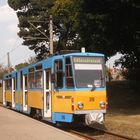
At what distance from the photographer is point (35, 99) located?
2575 cm

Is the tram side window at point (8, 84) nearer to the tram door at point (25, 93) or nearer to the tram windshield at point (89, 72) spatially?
the tram door at point (25, 93)

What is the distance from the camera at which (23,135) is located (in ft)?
60.1

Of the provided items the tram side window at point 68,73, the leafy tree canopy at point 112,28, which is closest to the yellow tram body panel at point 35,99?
the tram side window at point 68,73

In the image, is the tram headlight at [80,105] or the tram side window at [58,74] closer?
the tram headlight at [80,105]

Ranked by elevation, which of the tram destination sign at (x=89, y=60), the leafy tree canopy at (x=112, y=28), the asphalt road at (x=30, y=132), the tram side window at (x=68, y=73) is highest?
the leafy tree canopy at (x=112, y=28)

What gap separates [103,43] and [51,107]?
10.6 meters

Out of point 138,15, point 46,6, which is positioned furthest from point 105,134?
point 46,6

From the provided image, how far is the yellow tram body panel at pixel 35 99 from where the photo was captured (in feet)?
80.3

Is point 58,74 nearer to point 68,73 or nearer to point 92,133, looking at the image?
point 68,73

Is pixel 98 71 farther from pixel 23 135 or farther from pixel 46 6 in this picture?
pixel 46 6

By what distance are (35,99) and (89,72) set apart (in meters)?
5.51

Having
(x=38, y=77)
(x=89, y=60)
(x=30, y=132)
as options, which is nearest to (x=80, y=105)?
(x=89, y=60)

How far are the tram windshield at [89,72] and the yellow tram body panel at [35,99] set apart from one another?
12.8ft

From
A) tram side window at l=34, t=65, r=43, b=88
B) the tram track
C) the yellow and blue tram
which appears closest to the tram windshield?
the yellow and blue tram
